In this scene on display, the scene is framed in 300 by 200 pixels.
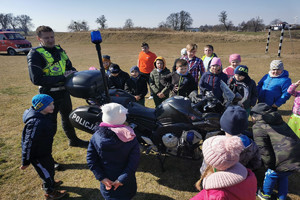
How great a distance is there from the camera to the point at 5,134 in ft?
14.1

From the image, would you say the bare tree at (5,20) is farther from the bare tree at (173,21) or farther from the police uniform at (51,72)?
the police uniform at (51,72)

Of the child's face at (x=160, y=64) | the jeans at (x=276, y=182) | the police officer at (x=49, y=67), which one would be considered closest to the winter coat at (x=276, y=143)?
the jeans at (x=276, y=182)

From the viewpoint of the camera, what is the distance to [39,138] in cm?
235

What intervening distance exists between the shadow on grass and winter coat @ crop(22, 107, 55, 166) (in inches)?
61.5

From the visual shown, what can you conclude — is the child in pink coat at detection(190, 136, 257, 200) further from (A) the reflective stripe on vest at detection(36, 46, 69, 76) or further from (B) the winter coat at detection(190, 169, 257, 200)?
(A) the reflective stripe on vest at detection(36, 46, 69, 76)

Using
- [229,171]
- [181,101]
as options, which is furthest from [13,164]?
[229,171]

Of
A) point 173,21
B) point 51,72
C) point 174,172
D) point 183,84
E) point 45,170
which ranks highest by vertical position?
point 173,21

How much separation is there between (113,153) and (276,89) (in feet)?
10.7

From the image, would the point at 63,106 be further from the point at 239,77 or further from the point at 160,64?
the point at 239,77

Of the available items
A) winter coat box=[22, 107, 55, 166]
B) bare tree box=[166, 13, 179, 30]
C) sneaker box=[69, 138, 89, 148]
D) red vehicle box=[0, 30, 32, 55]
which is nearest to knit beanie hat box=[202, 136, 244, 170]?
winter coat box=[22, 107, 55, 166]

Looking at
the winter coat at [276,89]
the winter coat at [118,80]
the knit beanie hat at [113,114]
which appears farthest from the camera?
the winter coat at [118,80]

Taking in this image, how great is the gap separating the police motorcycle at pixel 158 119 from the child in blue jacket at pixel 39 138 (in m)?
0.45

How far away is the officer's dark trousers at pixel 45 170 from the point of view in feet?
8.06

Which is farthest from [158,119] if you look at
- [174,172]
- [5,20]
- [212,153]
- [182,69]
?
[5,20]
